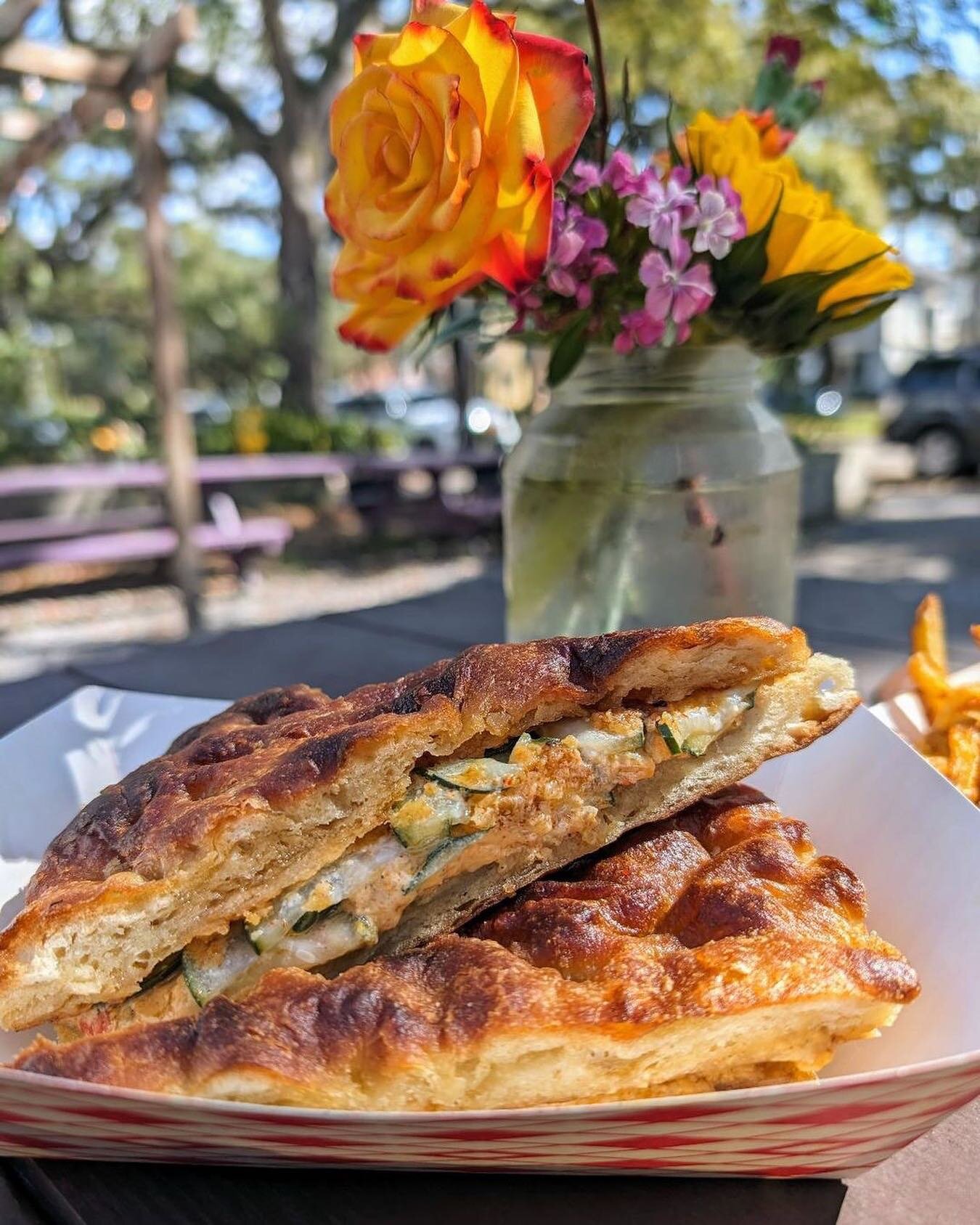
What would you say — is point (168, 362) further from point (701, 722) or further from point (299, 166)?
point (701, 722)

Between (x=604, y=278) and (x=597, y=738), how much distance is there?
2.58 feet

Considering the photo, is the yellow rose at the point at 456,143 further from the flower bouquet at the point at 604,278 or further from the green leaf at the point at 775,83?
→ the green leaf at the point at 775,83

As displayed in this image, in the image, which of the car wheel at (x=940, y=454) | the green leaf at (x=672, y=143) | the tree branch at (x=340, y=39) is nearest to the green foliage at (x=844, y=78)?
the green leaf at (x=672, y=143)

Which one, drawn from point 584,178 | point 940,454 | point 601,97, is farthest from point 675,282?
point 940,454

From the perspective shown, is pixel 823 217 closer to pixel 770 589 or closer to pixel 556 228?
pixel 556 228

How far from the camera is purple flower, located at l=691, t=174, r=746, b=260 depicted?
1486 millimetres

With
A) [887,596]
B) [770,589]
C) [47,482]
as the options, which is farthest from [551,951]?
[47,482]

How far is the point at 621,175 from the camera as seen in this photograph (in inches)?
59.7

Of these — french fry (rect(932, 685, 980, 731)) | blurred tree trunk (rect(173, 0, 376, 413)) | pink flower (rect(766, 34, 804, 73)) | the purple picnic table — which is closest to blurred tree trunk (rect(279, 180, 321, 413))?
blurred tree trunk (rect(173, 0, 376, 413))

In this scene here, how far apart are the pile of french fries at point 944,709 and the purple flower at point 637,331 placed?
2.21 ft

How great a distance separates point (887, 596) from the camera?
3.34 m

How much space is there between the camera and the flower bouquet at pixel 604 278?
4.34ft

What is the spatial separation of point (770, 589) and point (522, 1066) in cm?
116

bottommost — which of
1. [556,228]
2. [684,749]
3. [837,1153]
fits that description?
[837,1153]
